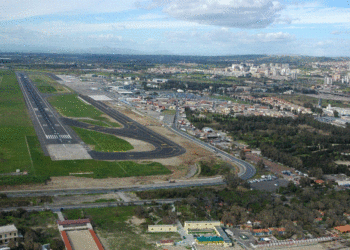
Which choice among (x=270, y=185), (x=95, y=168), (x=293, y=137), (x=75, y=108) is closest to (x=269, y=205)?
(x=270, y=185)

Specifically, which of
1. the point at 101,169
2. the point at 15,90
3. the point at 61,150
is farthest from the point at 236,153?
the point at 15,90

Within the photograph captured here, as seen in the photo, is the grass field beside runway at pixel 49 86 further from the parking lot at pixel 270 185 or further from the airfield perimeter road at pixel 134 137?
the parking lot at pixel 270 185

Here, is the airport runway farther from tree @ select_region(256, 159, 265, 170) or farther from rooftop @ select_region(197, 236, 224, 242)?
rooftop @ select_region(197, 236, 224, 242)

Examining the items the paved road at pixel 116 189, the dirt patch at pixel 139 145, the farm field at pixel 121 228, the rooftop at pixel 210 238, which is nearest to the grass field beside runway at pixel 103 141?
the dirt patch at pixel 139 145

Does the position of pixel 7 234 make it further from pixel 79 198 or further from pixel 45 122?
pixel 45 122

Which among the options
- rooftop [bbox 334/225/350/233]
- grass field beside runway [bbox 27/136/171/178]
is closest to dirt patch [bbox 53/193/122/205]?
grass field beside runway [bbox 27/136/171/178]

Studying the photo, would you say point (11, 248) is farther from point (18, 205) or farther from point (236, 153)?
point (236, 153)

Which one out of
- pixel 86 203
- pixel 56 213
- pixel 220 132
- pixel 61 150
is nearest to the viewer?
pixel 56 213
